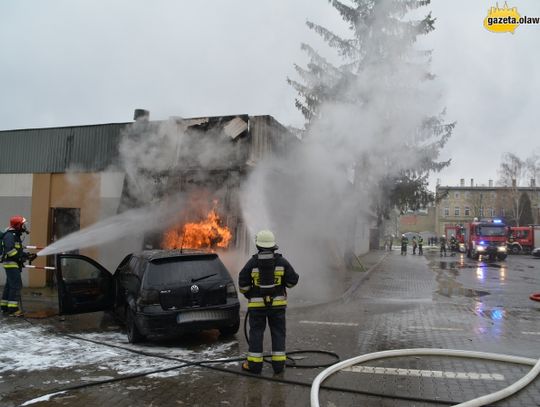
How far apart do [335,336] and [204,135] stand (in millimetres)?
6029

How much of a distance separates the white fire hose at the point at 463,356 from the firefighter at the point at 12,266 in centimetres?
648

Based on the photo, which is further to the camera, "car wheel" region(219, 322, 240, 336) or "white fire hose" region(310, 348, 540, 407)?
"car wheel" region(219, 322, 240, 336)

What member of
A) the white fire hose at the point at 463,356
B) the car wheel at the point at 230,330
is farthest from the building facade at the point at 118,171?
the white fire hose at the point at 463,356

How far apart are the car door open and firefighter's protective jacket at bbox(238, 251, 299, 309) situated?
12.0 ft

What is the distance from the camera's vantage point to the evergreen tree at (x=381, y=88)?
13125mm

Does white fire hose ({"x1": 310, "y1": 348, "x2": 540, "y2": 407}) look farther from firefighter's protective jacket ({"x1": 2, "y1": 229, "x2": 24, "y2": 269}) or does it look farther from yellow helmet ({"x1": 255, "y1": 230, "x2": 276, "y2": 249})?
firefighter's protective jacket ({"x1": 2, "y1": 229, "x2": 24, "y2": 269})

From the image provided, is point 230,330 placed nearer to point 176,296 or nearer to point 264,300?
point 176,296

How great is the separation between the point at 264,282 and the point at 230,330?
2.06 meters

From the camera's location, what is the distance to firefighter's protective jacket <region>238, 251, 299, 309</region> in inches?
212

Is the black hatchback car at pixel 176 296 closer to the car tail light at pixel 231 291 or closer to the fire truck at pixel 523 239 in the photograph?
the car tail light at pixel 231 291

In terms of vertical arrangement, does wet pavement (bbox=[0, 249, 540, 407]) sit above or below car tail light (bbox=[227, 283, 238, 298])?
below

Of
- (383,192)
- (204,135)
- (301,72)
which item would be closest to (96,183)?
(204,135)

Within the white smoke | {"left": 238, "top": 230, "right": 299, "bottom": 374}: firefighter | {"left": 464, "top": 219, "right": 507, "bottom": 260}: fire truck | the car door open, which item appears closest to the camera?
{"left": 238, "top": 230, "right": 299, "bottom": 374}: firefighter

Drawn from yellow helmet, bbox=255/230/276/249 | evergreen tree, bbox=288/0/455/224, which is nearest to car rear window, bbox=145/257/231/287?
yellow helmet, bbox=255/230/276/249
